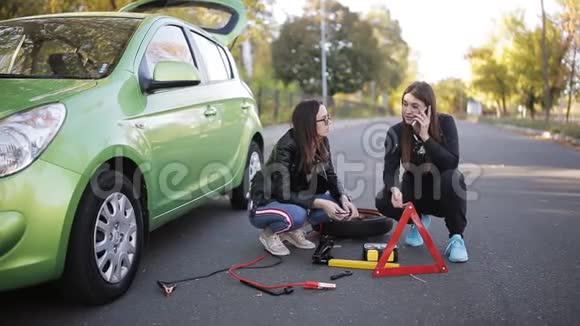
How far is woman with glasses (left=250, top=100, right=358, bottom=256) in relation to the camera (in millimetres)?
3814

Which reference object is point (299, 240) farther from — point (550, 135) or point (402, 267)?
point (550, 135)

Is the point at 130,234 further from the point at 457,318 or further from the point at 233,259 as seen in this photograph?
the point at 457,318

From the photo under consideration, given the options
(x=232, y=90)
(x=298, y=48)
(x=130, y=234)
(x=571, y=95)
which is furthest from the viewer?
(x=298, y=48)

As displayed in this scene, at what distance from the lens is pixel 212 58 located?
495 centimetres

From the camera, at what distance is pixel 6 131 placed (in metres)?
2.43

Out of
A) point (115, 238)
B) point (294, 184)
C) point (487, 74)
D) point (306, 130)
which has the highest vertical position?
point (487, 74)

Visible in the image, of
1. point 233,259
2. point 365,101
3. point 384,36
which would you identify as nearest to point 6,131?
point 233,259

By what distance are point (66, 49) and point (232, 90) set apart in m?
1.65

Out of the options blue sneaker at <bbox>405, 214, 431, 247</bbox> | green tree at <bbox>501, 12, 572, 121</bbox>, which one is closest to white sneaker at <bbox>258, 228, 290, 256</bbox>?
blue sneaker at <bbox>405, 214, 431, 247</bbox>

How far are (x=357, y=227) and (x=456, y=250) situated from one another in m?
0.81

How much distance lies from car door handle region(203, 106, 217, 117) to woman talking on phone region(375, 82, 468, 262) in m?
1.36

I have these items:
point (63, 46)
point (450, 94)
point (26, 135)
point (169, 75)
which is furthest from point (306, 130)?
point (450, 94)

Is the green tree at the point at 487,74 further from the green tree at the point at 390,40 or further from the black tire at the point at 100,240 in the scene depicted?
the black tire at the point at 100,240

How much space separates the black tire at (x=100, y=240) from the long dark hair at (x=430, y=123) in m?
1.90
